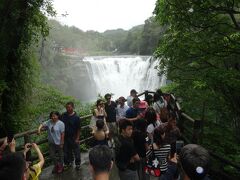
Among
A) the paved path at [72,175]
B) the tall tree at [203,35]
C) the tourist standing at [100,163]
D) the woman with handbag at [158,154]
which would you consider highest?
the tall tree at [203,35]

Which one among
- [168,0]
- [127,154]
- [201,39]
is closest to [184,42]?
[201,39]

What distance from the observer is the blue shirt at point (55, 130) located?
7469 mm

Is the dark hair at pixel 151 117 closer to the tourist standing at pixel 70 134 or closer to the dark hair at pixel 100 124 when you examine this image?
the dark hair at pixel 100 124

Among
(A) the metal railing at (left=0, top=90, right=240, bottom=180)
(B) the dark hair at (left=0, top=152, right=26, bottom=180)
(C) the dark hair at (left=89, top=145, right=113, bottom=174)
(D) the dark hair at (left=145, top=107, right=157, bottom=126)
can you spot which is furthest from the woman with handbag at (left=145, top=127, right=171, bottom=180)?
(B) the dark hair at (left=0, top=152, right=26, bottom=180)

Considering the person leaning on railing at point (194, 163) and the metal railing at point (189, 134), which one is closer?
the person leaning on railing at point (194, 163)

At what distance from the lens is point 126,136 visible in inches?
192

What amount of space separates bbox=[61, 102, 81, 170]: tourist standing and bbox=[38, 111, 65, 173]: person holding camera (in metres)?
0.28

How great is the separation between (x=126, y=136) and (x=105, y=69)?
39.2m

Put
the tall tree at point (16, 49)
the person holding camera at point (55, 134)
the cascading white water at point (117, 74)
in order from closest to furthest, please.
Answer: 1. the person holding camera at point (55, 134)
2. the tall tree at point (16, 49)
3. the cascading white water at point (117, 74)

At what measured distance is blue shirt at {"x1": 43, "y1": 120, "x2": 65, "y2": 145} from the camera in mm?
7469

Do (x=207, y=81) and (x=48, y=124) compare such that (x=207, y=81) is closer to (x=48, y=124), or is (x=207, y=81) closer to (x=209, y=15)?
(x=209, y=15)

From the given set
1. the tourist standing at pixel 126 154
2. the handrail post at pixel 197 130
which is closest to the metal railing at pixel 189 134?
the handrail post at pixel 197 130

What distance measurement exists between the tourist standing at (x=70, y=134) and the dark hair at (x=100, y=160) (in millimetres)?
4533

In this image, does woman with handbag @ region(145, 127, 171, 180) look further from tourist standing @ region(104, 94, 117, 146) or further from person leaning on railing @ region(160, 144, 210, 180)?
tourist standing @ region(104, 94, 117, 146)
